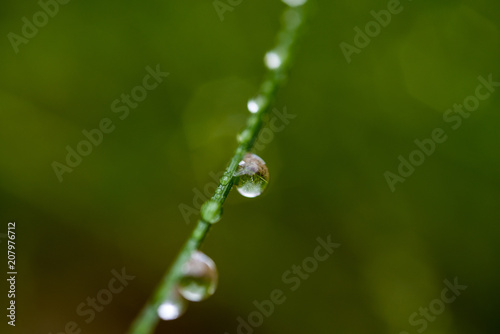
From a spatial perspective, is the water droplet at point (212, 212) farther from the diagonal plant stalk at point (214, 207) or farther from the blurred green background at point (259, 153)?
the blurred green background at point (259, 153)

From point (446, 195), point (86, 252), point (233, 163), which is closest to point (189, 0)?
point (86, 252)

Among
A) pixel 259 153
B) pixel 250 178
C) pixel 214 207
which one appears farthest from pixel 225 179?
pixel 259 153

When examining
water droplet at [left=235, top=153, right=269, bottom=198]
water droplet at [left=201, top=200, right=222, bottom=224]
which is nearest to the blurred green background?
water droplet at [left=235, top=153, right=269, bottom=198]

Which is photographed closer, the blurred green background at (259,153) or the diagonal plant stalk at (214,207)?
Answer: the diagonal plant stalk at (214,207)

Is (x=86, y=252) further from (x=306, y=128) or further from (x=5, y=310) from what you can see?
(x=306, y=128)

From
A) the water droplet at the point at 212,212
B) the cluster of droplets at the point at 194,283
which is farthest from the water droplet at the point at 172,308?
the water droplet at the point at 212,212
